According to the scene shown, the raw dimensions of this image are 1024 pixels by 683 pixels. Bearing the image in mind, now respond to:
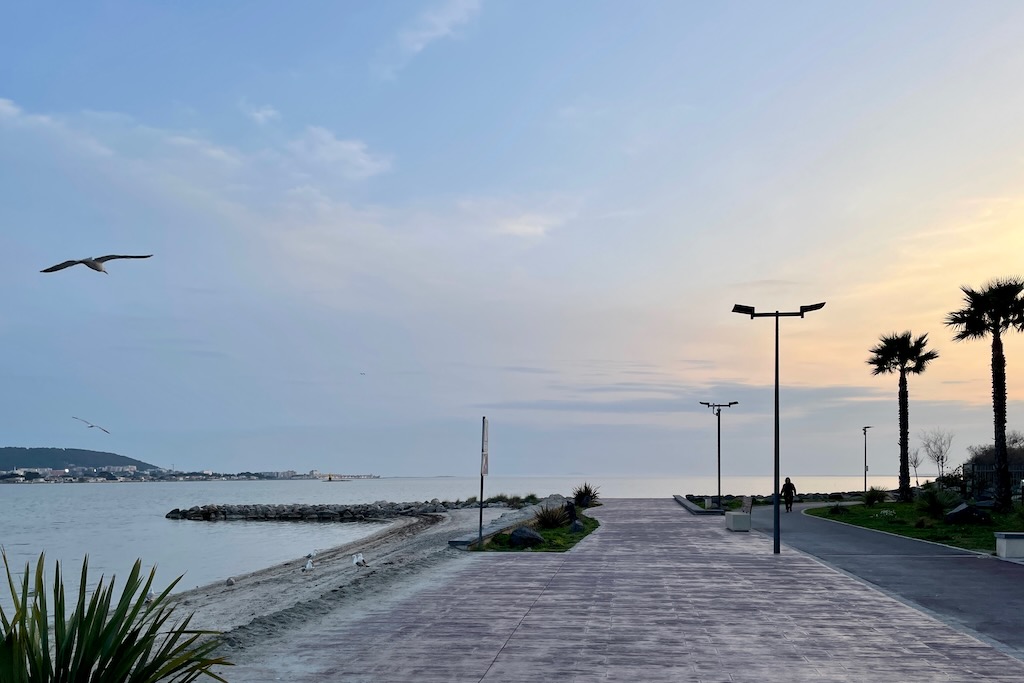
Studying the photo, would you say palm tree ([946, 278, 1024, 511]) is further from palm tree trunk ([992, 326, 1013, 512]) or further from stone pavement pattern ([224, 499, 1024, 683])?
stone pavement pattern ([224, 499, 1024, 683])

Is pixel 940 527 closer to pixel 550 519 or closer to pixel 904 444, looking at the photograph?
pixel 550 519

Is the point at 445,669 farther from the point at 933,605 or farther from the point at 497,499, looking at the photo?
the point at 497,499

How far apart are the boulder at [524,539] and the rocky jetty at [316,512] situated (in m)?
43.5

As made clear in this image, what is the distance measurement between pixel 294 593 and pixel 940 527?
76.1 feet

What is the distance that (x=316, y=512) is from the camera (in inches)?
3110

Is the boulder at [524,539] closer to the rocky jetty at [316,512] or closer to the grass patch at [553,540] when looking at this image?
the grass patch at [553,540]

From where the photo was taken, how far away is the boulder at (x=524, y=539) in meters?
25.7

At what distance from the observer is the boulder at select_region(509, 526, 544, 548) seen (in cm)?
2566

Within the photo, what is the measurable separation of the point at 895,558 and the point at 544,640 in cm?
1458

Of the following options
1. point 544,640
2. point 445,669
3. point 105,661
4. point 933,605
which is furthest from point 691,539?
point 105,661

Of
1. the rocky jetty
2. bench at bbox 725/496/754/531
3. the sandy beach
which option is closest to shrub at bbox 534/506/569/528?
the sandy beach

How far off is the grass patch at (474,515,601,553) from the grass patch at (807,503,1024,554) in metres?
10.7

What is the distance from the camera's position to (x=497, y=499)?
7406 centimetres

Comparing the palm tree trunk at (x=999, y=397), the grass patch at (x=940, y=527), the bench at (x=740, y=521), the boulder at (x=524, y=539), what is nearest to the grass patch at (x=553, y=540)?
the boulder at (x=524, y=539)
